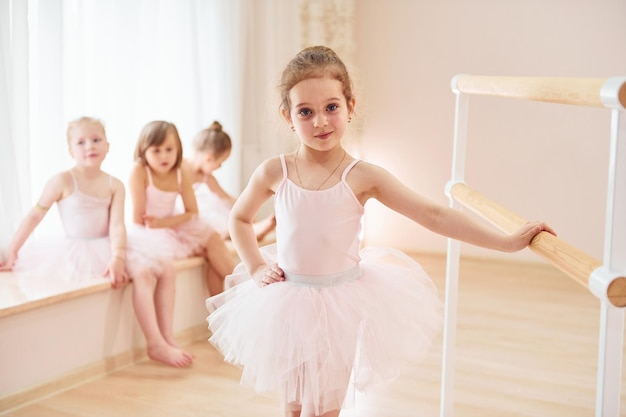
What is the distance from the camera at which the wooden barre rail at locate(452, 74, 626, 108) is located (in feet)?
3.33

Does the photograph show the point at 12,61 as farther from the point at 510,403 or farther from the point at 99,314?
the point at 510,403

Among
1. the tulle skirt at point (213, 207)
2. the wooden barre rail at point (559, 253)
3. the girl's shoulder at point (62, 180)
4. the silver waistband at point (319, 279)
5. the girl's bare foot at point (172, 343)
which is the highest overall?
the wooden barre rail at point (559, 253)

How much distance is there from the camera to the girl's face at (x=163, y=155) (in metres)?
2.96

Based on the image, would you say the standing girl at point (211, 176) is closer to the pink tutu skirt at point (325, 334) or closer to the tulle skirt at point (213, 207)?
the tulle skirt at point (213, 207)

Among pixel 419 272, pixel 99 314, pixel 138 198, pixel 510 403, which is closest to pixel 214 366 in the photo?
pixel 99 314

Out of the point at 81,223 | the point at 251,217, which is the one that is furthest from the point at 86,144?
the point at 251,217

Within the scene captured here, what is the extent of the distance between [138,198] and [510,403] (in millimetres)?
1480

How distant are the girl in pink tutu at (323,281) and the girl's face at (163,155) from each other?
1.37m

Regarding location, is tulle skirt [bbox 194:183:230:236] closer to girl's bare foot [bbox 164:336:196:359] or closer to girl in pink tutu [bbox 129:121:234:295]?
girl in pink tutu [bbox 129:121:234:295]

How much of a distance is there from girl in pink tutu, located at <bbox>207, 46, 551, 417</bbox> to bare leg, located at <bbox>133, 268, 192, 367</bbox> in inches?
42.2

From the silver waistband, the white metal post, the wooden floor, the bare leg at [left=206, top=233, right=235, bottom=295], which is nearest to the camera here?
the silver waistband

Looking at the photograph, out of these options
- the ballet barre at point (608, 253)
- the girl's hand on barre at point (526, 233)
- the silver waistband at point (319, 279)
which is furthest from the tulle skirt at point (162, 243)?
the ballet barre at point (608, 253)

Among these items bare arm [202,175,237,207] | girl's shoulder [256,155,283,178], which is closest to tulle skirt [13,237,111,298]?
bare arm [202,175,237,207]

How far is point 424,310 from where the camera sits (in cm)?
168
